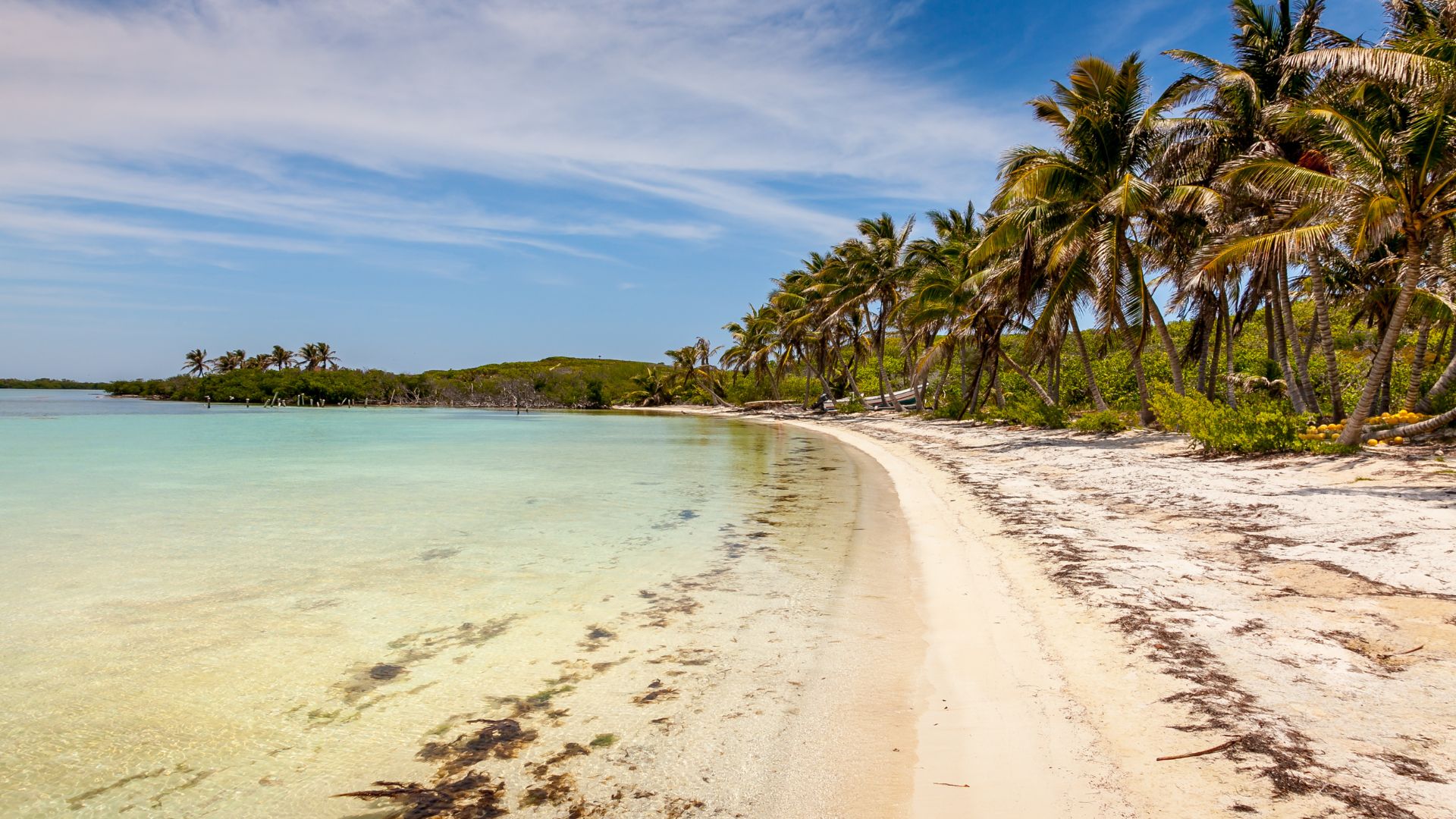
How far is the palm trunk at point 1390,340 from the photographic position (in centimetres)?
984

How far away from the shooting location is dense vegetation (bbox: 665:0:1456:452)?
33.1 ft

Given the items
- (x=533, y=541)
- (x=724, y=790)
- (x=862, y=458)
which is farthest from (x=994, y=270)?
(x=724, y=790)

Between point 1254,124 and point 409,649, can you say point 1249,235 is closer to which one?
point 1254,124

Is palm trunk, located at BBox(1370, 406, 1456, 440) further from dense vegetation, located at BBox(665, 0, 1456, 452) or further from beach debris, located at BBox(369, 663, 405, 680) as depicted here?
beach debris, located at BBox(369, 663, 405, 680)

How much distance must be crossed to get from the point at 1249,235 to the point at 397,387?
96045 mm

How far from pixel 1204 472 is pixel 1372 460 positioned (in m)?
1.85

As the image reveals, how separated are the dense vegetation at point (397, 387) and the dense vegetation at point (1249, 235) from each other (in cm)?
5750

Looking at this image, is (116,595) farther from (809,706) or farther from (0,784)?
(809,706)

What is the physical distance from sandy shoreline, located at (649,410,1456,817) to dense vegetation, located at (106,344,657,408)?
7195cm

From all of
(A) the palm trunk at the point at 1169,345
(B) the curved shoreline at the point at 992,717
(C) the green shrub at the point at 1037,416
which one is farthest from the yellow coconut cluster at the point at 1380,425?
(C) the green shrub at the point at 1037,416

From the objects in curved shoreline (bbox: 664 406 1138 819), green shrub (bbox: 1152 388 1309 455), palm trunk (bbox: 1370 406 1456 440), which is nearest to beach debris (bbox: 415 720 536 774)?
curved shoreline (bbox: 664 406 1138 819)

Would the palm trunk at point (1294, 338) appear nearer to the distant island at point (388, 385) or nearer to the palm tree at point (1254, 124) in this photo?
the palm tree at point (1254, 124)

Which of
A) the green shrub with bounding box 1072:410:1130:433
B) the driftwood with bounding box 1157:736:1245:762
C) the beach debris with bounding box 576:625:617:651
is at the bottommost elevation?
the beach debris with bounding box 576:625:617:651

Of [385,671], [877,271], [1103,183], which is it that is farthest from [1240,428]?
[877,271]
